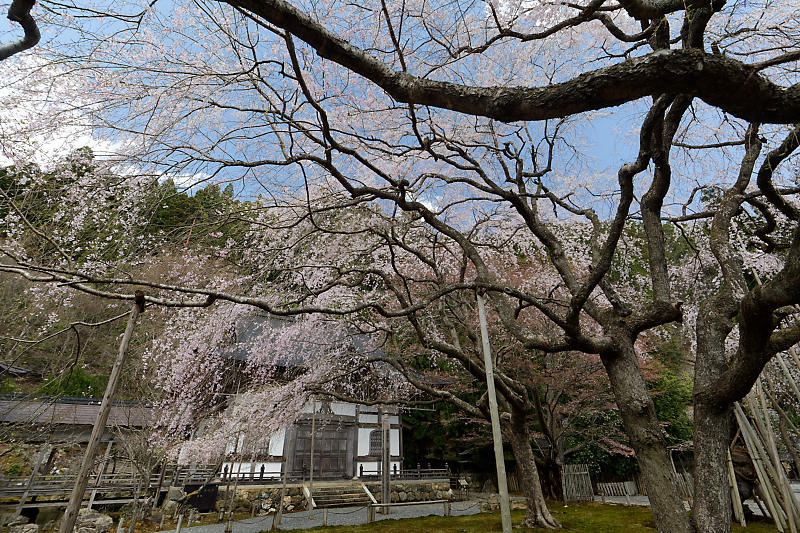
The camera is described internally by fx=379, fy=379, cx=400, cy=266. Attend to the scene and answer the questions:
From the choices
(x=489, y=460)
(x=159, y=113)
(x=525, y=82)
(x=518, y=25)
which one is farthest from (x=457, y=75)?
(x=489, y=460)

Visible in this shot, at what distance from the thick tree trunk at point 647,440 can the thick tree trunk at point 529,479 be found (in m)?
3.13

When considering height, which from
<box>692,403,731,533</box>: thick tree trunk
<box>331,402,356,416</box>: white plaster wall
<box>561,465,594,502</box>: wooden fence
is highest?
<box>331,402,356,416</box>: white plaster wall

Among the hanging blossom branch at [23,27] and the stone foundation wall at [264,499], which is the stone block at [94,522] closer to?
the stone foundation wall at [264,499]

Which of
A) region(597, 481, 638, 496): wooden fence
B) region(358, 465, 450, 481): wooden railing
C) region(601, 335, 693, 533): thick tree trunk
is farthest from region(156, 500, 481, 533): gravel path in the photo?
region(597, 481, 638, 496): wooden fence

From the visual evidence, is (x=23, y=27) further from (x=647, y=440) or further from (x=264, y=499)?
(x=264, y=499)

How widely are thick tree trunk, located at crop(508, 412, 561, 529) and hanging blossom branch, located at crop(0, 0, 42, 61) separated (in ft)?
25.2

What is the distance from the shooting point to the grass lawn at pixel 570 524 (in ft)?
22.1

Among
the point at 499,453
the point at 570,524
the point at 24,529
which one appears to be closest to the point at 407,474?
the point at 570,524

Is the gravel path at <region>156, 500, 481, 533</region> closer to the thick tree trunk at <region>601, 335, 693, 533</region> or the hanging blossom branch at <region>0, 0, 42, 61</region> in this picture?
the thick tree trunk at <region>601, 335, 693, 533</region>

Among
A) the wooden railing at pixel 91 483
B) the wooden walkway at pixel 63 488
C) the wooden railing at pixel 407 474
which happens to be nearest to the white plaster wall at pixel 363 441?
the wooden railing at pixel 407 474

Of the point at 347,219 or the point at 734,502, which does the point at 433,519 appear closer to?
the point at 734,502

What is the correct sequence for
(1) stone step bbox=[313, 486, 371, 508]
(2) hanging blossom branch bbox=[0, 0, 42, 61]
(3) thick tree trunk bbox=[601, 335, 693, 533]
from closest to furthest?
(2) hanging blossom branch bbox=[0, 0, 42, 61]
(3) thick tree trunk bbox=[601, 335, 693, 533]
(1) stone step bbox=[313, 486, 371, 508]

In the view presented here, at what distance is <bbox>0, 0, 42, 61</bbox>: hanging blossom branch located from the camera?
2465 millimetres

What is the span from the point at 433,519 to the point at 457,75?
970cm
